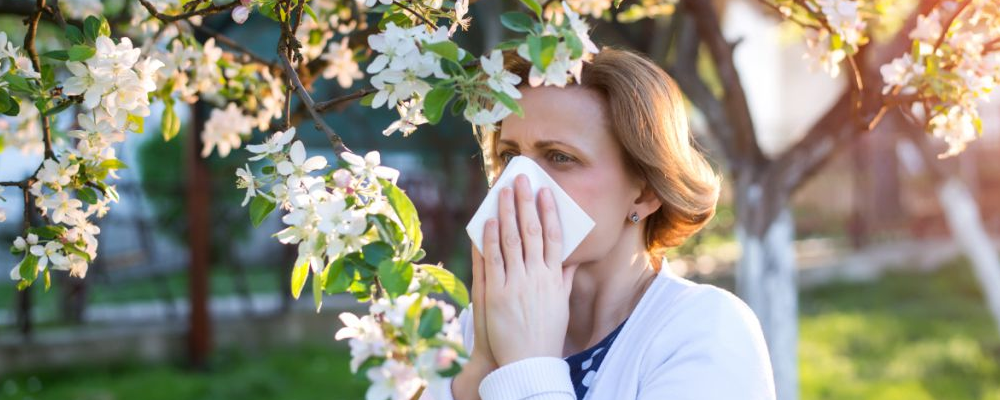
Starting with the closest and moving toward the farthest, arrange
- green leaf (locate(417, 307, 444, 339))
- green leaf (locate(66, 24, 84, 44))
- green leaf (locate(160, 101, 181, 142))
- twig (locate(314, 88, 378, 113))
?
green leaf (locate(417, 307, 444, 339)) → twig (locate(314, 88, 378, 113)) → green leaf (locate(66, 24, 84, 44)) → green leaf (locate(160, 101, 181, 142))

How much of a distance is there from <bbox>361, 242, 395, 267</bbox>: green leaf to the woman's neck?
2.68 ft

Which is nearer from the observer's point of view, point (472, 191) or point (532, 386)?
point (532, 386)

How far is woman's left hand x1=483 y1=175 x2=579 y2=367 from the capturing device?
1638 mm

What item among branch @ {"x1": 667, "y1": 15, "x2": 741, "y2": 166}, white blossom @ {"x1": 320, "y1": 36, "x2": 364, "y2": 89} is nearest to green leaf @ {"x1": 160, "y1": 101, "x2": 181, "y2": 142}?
white blossom @ {"x1": 320, "y1": 36, "x2": 364, "y2": 89}

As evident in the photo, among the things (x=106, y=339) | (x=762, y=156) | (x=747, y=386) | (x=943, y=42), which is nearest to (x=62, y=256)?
(x=747, y=386)

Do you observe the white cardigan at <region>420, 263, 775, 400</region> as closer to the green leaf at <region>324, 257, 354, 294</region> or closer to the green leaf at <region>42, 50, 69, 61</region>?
the green leaf at <region>324, 257, 354, 294</region>

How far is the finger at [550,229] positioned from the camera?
1.66 metres

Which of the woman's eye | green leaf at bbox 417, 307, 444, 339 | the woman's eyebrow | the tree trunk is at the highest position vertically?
green leaf at bbox 417, 307, 444, 339

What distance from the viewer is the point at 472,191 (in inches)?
294

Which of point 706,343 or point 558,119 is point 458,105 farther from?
point 706,343

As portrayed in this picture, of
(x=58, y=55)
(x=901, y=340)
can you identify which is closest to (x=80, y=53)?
(x=58, y=55)

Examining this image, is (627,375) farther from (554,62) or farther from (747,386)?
(554,62)

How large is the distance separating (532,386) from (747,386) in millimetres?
365

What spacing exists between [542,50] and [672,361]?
0.72 metres
